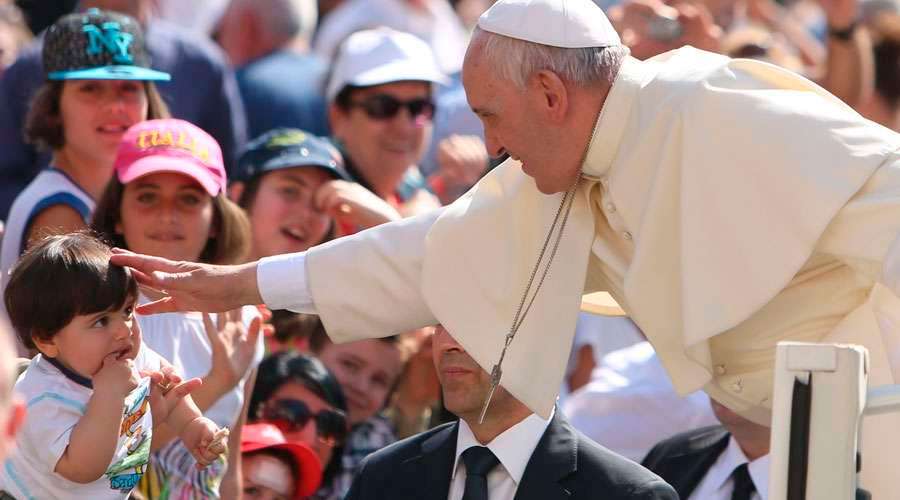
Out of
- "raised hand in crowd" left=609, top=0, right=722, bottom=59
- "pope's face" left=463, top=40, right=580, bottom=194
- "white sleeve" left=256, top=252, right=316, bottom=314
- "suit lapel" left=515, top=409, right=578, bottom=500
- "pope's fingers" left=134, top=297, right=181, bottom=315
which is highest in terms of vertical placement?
Result: "pope's face" left=463, top=40, right=580, bottom=194

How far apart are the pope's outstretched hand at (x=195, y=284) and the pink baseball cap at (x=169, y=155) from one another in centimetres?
81

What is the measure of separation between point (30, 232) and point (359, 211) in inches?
45.4

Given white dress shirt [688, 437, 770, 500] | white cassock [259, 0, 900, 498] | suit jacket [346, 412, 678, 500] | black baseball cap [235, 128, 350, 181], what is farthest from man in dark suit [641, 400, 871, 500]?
black baseball cap [235, 128, 350, 181]

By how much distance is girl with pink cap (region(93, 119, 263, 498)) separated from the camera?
15.9 feet

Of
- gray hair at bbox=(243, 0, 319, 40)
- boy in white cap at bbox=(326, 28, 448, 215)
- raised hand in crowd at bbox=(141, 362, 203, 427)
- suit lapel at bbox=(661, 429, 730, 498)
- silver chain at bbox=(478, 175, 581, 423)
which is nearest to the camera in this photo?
raised hand in crowd at bbox=(141, 362, 203, 427)

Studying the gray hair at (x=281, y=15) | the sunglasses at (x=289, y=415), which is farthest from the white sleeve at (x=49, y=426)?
the gray hair at (x=281, y=15)

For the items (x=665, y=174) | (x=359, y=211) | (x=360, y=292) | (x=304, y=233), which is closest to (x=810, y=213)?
(x=665, y=174)

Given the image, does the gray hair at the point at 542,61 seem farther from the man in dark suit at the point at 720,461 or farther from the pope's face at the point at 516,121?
the man in dark suit at the point at 720,461

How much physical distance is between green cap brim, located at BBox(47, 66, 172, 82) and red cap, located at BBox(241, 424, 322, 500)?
1236mm

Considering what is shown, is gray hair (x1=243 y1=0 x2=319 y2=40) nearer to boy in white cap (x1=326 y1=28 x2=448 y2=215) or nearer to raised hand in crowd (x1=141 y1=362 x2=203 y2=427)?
boy in white cap (x1=326 y1=28 x2=448 y2=215)

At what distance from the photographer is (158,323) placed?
16.3 ft

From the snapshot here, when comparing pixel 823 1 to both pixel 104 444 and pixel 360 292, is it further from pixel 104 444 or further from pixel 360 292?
pixel 104 444

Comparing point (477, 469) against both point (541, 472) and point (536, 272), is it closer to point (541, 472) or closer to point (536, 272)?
point (541, 472)

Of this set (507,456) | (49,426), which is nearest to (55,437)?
(49,426)
